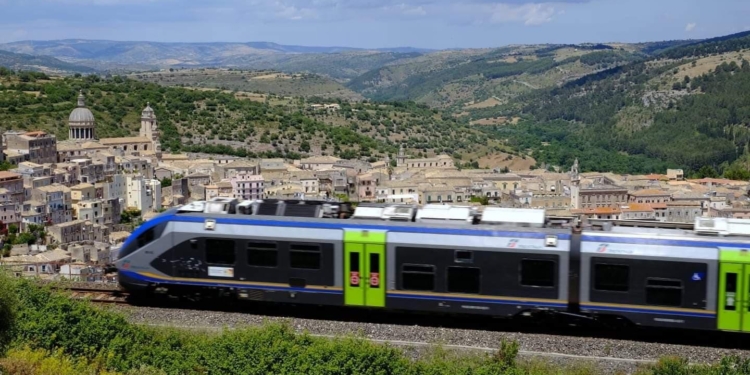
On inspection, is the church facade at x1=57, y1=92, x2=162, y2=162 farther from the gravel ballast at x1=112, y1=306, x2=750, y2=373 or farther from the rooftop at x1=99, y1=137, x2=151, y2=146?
the gravel ballast at x1=112, y1=306, x2=750, y2=373

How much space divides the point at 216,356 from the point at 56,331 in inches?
110

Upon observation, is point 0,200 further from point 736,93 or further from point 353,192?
point 736,93

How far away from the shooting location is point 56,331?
12.7m

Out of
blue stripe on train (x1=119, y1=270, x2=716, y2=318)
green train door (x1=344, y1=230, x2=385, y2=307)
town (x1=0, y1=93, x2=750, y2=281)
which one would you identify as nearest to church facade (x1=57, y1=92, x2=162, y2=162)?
town (x1=0, y1=93, x2=750, y2=281)

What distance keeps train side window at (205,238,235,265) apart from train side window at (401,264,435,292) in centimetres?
294

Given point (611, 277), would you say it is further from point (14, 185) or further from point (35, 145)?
point (35, 145)

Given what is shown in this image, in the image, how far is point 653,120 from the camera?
155 metres

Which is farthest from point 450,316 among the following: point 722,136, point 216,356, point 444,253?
point 722,136

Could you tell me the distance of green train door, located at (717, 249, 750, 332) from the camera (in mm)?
12383

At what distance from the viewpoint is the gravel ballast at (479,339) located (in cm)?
1221

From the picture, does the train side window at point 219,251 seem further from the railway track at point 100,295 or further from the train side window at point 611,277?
the train side window at point 611,277

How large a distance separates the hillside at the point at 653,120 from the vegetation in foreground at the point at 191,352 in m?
109

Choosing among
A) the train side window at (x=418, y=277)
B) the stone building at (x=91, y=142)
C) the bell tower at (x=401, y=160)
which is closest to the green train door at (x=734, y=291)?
the train side window at (x=418, y=277)

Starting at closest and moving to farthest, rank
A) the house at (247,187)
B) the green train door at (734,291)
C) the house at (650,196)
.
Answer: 1. the green train door at (734,291)
2. the house at (247,187)
3. the house at (650,196)
